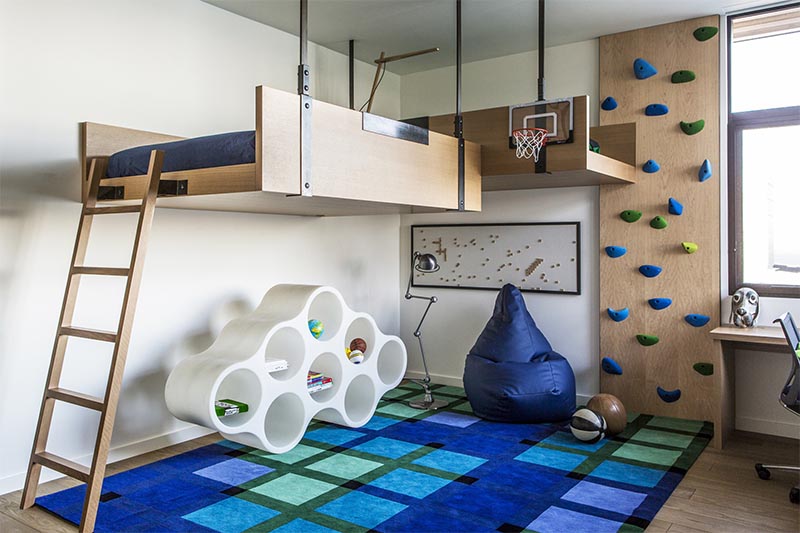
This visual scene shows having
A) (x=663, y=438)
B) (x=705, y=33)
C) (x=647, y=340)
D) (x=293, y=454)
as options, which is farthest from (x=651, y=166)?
(x=293, y=454)

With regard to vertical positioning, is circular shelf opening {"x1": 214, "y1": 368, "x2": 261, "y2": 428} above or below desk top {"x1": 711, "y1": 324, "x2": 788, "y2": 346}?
below

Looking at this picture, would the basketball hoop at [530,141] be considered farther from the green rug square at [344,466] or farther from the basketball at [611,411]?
the green rug square at [344,466]

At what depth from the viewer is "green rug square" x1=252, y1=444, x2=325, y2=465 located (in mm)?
3672

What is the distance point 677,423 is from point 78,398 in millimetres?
3616

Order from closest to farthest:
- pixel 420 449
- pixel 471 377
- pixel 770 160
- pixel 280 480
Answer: pixel 280 480, pixel 420 449, pixel 770 160, pixel 471 377

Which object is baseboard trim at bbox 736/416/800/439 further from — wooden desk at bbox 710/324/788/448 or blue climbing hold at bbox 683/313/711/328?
blue climbing hold at bbox 683/313/711/328

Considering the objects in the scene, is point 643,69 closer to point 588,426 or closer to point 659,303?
point 659,303

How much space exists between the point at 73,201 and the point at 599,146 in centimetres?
341

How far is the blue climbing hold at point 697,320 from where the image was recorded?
4430mm

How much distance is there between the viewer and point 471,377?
461 centimetres

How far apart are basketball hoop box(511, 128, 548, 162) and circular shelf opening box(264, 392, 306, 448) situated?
1.95 m

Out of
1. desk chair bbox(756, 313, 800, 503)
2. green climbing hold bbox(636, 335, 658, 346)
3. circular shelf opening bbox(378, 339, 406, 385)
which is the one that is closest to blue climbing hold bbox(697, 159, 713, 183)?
green climbing hold bbox(636, 335, 658, 346)

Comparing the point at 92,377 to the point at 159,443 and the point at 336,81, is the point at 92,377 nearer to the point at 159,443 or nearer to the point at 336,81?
the point at 159,443

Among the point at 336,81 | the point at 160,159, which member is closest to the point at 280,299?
the point at 160,159
